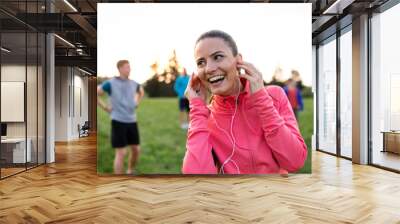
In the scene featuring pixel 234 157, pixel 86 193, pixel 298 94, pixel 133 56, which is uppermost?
pixel 133 56

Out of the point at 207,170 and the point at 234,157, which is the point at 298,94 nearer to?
the point at 234,157

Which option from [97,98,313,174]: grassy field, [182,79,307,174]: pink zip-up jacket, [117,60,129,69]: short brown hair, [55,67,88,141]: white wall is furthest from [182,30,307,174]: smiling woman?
[55,67,88,141]: white wall

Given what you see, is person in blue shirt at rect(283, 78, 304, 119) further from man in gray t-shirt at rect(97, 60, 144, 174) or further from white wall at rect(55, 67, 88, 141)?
white wall at rect(55, 67, 88, 141)

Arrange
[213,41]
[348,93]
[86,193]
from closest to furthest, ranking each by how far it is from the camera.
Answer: [86,193] → [213,41] → [348,93]

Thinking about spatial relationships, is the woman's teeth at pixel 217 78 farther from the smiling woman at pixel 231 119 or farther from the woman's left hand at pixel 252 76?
the woman's left hand at pixel 252 76

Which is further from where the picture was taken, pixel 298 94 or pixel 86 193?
pixel 298 94

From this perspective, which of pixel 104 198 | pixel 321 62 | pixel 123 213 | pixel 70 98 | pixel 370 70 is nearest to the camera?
pixel 123 213

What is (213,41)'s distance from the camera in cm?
550

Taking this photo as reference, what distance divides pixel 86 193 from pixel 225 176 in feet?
6.13

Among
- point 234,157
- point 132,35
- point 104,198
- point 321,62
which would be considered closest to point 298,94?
point 234,157

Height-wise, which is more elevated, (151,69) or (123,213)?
(151,69)

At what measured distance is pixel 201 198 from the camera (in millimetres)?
4789

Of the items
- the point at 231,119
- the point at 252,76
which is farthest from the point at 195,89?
the point at 252,76

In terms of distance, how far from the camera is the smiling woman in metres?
5.33
